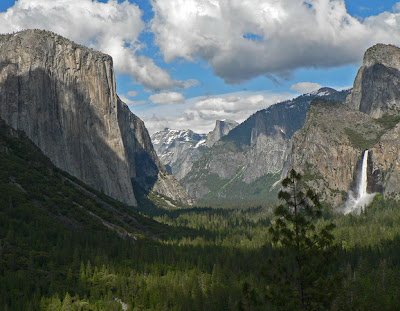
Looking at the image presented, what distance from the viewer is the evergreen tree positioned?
40469 mm

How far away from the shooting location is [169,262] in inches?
5394

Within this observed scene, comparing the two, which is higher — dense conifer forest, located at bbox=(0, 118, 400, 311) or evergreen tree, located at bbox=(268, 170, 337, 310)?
evergreen tree, located at bbox=(268, 170, 337, 310)

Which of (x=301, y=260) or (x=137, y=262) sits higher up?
(x=301, y=260)

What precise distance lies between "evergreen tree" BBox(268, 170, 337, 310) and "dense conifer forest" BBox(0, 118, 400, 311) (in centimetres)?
12

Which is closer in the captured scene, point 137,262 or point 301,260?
point 301,260

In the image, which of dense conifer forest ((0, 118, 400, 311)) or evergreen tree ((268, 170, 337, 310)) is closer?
evergreen tree ((268, 170, 337, 310))

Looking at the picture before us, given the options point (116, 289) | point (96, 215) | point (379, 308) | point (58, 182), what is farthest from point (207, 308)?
point (58, 182)

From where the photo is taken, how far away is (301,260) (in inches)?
1661

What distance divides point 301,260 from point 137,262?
98.5m

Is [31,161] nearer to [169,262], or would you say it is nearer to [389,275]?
[169,262]

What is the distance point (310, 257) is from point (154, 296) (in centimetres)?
6895

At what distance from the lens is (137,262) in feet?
441

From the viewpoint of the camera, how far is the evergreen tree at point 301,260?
40469 mm

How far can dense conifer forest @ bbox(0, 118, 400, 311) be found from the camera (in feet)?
147
